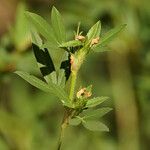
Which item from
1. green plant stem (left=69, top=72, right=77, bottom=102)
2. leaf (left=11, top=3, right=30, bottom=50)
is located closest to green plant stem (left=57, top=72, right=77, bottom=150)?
green plant stem (left=69, top=72, right=77, bottom=102)

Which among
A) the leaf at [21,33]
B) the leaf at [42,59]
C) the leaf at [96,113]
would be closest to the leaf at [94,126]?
the leaf at [96,113]

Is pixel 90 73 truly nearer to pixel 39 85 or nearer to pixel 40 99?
pixel 40 99

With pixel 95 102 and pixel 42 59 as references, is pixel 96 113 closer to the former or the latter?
pixel 95 102

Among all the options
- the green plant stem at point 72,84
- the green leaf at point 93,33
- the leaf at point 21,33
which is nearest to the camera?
the green plant stem at point 72,84

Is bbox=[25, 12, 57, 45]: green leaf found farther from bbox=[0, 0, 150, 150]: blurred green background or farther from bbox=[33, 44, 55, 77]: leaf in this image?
bbox=[0, 0, 150, 150]: blurred green background

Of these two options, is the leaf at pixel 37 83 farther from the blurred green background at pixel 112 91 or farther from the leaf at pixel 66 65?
the blurred green background at pixel 112 91

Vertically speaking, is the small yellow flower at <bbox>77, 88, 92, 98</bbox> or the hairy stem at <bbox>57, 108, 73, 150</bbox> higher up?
the small yellow flower at <bbox>77, 88, 92, 98</bbox>

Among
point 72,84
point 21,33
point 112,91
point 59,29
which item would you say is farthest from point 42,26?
point 112,91

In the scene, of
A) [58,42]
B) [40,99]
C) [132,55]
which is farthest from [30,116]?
[58,42]
